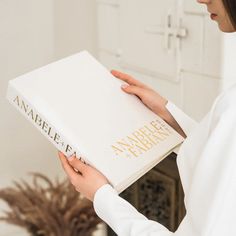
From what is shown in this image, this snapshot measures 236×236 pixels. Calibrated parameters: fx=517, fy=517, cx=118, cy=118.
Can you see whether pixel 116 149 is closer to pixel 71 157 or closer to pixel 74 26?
pixel 71 157

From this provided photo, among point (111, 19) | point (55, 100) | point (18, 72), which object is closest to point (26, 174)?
point (18, 72)

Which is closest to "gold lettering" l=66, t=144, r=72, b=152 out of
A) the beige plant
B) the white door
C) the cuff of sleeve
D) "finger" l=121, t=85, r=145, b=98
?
the cuff of sleeve

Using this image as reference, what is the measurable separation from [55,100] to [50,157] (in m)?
1.41

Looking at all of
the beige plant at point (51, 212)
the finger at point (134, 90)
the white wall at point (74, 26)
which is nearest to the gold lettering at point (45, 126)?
the finger at point (134, 90)

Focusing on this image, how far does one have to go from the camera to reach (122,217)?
97 centimetres

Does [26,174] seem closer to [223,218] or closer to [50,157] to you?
[50,157]

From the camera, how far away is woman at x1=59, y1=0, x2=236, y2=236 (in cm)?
83

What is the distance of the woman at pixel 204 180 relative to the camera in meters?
0.83

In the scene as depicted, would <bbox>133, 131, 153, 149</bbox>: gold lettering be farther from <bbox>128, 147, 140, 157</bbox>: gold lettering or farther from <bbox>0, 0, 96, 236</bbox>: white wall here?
<bbox>0, 0, 96, 236</bbox>: white wall

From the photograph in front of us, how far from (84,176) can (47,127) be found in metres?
0.13

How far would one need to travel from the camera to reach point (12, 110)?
2.33 metres

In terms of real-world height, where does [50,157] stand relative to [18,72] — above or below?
below

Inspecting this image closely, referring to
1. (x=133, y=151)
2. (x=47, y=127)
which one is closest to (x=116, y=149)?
(x=133, y=151)

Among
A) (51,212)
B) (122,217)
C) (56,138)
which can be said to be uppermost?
(56,138)
